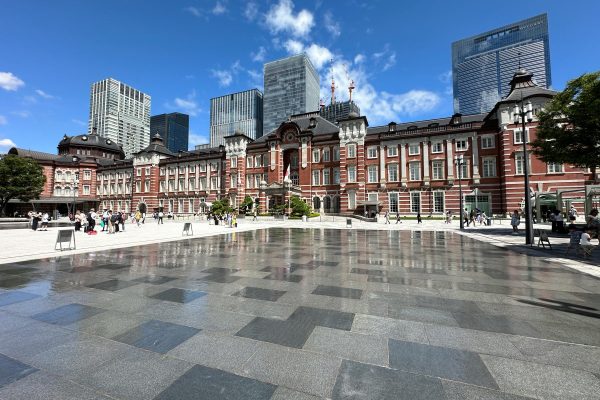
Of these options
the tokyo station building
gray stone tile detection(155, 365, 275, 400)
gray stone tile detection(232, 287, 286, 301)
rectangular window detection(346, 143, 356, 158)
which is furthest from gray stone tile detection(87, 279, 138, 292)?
rectangular window detection(346, 143, 356, 158)

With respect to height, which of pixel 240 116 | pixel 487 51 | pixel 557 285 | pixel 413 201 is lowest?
pixel 557 285

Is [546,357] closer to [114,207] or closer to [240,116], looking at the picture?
[114,207]

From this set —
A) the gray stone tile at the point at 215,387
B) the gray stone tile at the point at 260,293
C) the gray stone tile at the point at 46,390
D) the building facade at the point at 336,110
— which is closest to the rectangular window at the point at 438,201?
→ the gray stone tile at the point at 260,293

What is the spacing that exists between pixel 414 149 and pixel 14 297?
4383 cm

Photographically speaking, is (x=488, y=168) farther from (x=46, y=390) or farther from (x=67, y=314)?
(x=46, y=390)

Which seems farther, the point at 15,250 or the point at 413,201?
the point at 413,201

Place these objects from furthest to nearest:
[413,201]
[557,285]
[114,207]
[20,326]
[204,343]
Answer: [114,207]
[413,201]
[557,285]
[20,326]
[204,343]

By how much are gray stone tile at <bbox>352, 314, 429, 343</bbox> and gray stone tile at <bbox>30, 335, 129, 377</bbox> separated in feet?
10.4

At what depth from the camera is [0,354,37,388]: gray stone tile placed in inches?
105

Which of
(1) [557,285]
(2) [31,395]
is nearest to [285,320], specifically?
Result: (2) [31,395]

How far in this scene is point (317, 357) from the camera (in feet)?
10.1

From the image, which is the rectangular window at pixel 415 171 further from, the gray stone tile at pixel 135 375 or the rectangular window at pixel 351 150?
the gray stone tile at pixel 135 375

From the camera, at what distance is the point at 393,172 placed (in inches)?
1656

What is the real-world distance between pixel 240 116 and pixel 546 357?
176790 mm
